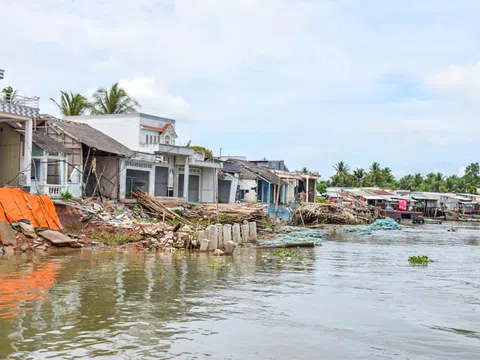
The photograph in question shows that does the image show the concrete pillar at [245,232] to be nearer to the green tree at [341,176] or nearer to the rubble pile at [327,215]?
the rubble pile at [327,215]

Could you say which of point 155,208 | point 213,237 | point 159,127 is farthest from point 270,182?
point 213,237

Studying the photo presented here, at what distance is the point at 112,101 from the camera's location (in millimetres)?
48469

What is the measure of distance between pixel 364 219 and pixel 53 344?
51239 mm

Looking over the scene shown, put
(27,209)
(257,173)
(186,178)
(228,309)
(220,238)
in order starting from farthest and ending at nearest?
(257,173), (186,178), (220,238), (27,209), (228,309)

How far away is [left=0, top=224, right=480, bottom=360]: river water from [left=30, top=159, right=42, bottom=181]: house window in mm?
7926

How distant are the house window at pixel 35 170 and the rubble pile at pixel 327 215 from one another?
2443cm

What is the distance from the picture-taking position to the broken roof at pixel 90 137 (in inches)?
1318

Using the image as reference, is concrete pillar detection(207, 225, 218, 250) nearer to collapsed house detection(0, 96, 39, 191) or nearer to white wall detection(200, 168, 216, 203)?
collapsed house detection(0, 96, 39, 191)

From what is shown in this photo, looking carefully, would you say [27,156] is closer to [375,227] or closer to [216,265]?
[216,265]

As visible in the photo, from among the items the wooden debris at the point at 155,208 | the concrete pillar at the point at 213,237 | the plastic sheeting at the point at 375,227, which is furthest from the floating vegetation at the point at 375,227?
the concrete pillar at the point at 213,237

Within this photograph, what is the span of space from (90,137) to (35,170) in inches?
260

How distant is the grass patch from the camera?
25.6 meters

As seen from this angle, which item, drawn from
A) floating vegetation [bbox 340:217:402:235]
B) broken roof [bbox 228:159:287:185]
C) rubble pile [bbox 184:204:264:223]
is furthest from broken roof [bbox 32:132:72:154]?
floating vegetation [bbox 340:217:402:235]

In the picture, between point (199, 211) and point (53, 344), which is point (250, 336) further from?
point (199, 211)
